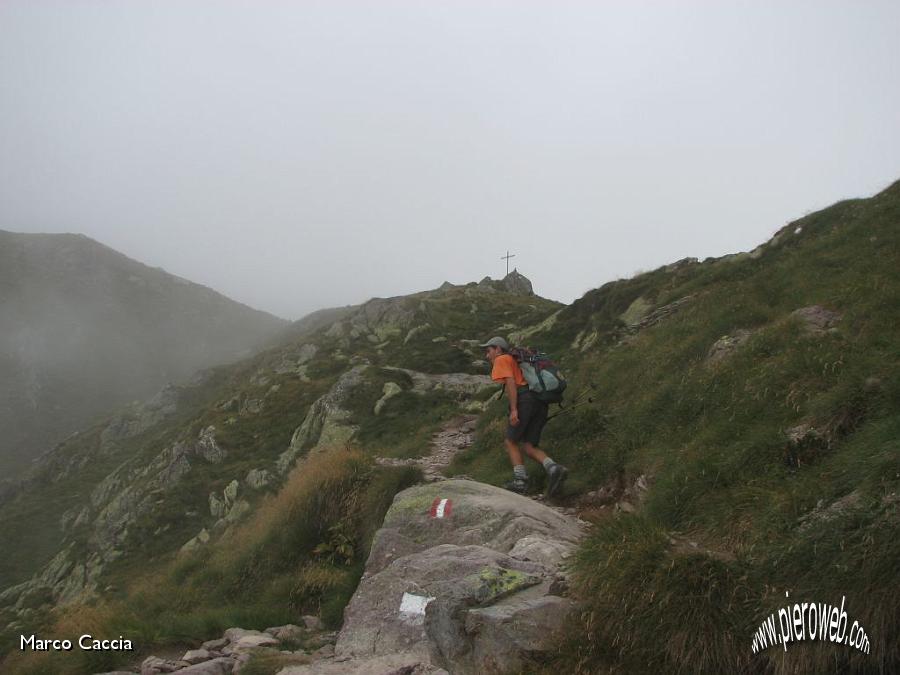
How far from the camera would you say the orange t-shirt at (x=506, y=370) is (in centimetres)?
1114

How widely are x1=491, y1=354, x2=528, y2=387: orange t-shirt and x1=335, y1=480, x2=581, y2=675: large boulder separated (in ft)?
7.17

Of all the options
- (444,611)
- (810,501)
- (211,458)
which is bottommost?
(211,458)

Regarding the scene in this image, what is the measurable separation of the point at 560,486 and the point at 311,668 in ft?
19.1

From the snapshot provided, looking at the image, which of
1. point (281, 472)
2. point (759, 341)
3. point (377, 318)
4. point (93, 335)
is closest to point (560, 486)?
point (759, 341)

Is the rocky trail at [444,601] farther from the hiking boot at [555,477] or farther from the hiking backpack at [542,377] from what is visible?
the hiking backpack at [542,377]

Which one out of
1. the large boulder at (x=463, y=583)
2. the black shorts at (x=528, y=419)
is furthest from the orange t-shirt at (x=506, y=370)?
the large boulder at (x=463, y=583)

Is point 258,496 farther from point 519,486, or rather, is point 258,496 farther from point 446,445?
point 519,486

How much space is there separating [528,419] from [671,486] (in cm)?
368

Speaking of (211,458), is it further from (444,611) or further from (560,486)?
(444,611)

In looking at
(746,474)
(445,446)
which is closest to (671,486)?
(746,474)

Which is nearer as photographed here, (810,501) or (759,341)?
(810,501)

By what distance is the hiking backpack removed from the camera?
11.1m

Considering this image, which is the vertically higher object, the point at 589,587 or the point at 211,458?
the point at 589,587

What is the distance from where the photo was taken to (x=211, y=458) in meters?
31.5
